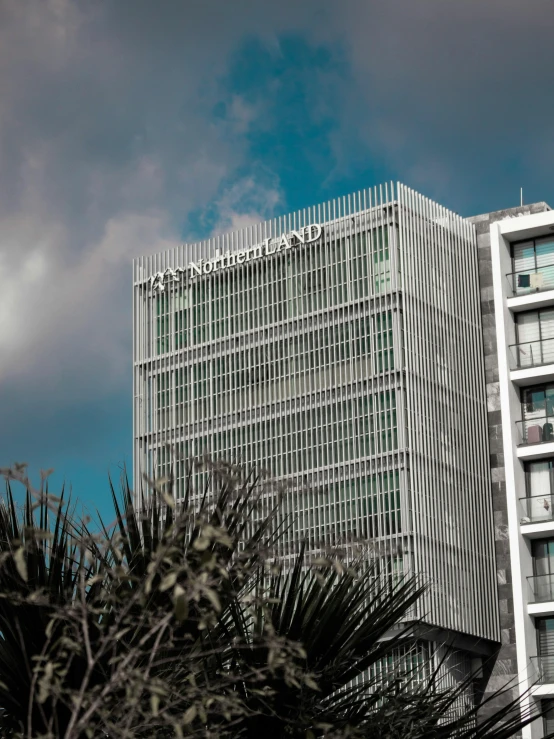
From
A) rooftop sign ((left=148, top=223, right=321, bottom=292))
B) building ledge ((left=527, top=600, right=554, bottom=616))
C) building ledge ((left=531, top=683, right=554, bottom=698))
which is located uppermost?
rooftop sign ((left=148, top=223, right=321, bottom=292))

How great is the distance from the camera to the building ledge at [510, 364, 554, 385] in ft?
209

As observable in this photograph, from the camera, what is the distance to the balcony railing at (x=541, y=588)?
2408 inches

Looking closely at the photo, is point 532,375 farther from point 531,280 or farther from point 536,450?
point 531,280

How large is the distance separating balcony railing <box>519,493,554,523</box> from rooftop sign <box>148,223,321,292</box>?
50.9 feet

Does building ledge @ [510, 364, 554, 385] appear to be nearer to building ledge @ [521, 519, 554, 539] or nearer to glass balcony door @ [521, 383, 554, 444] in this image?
glass balcony door @ [521, 383, 554, 444]

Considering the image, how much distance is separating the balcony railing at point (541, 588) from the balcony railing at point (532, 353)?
9240mm

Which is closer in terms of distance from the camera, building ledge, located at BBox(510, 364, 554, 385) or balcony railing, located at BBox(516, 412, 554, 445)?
balcony railing, located at BBox(516, 412, 554, 445)

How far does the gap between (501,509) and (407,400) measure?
23.0 feet

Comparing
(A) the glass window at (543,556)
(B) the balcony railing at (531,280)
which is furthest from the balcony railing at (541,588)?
(B) the balcony railing at (531,280)

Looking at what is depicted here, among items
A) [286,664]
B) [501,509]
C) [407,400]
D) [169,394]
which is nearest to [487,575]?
[501,509]

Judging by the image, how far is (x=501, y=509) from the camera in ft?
217

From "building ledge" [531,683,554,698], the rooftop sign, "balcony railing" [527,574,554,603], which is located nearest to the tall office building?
"balcony railing" [527,574,554,603]

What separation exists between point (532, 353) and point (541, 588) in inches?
414

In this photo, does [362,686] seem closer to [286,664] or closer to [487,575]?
[286,664]
